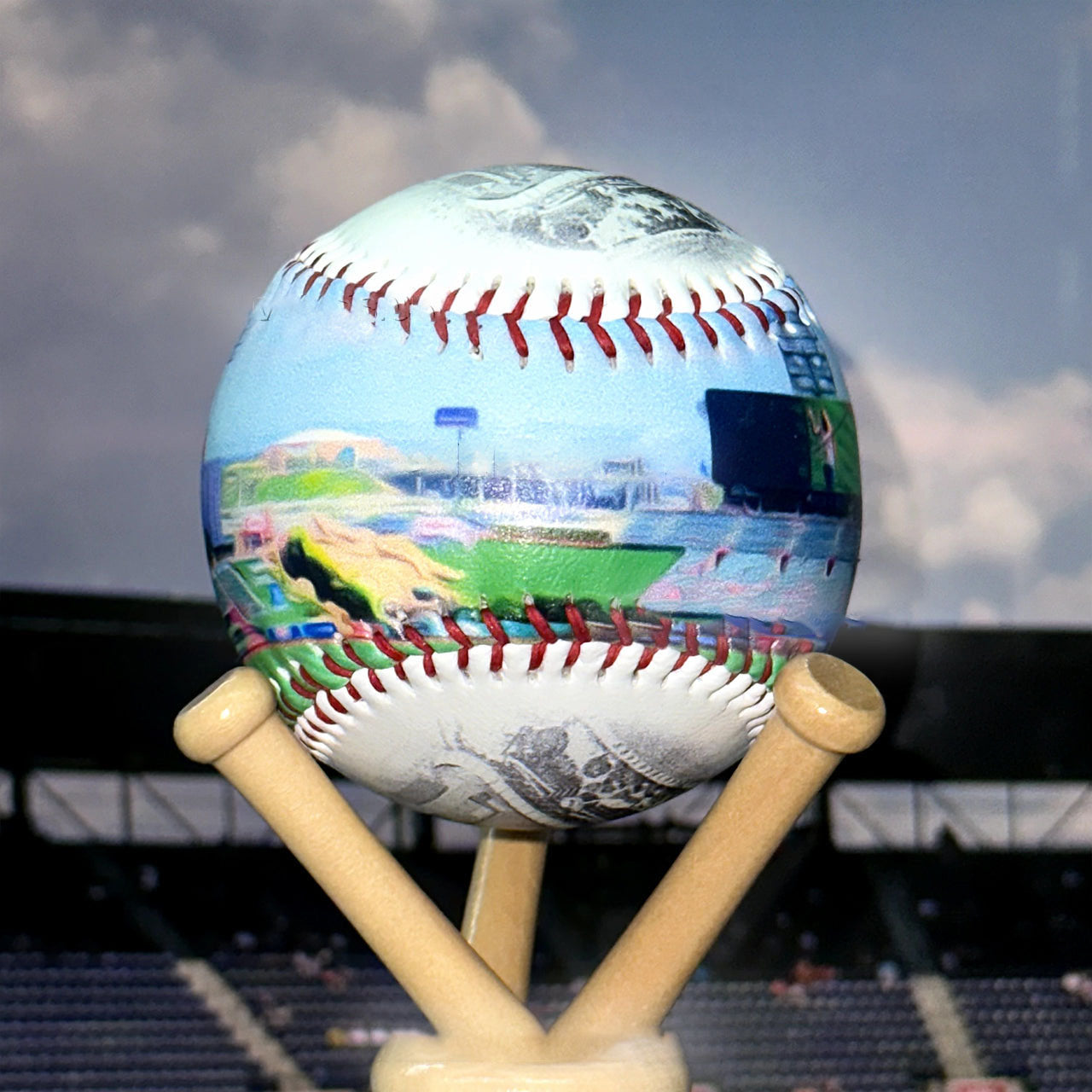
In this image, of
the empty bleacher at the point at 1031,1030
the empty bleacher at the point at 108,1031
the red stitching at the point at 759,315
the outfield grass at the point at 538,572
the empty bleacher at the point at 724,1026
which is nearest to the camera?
the outfield grass at the point at 538,572

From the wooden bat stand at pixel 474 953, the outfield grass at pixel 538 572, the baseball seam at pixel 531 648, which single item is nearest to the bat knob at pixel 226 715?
the wooden bat stand at pixel 474 953

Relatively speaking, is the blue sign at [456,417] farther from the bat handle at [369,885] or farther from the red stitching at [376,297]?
the bat handle at [369,885]

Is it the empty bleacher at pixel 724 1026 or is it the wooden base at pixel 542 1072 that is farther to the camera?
the empty bleacher at pixel 724 1026

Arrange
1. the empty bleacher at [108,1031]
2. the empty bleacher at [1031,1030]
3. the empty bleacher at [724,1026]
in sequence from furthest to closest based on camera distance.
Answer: the empty bleacher at [1031,1030]
the empty bleacher at [724,1026]
the empty bleacher at [108,1031]

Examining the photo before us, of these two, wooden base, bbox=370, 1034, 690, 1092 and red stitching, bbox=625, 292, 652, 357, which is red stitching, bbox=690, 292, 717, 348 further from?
wooden base, bbox=370, 1034, 690, 1092

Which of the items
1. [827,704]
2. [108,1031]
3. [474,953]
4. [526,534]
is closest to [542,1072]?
[474,953]

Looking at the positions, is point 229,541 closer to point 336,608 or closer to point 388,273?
point 336,608

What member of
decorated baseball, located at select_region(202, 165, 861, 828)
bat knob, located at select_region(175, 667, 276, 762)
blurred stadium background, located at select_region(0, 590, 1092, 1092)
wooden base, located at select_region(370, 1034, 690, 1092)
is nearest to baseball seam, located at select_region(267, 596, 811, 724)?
decorated baseball, located at select_region(202, 165, 861, 828)
